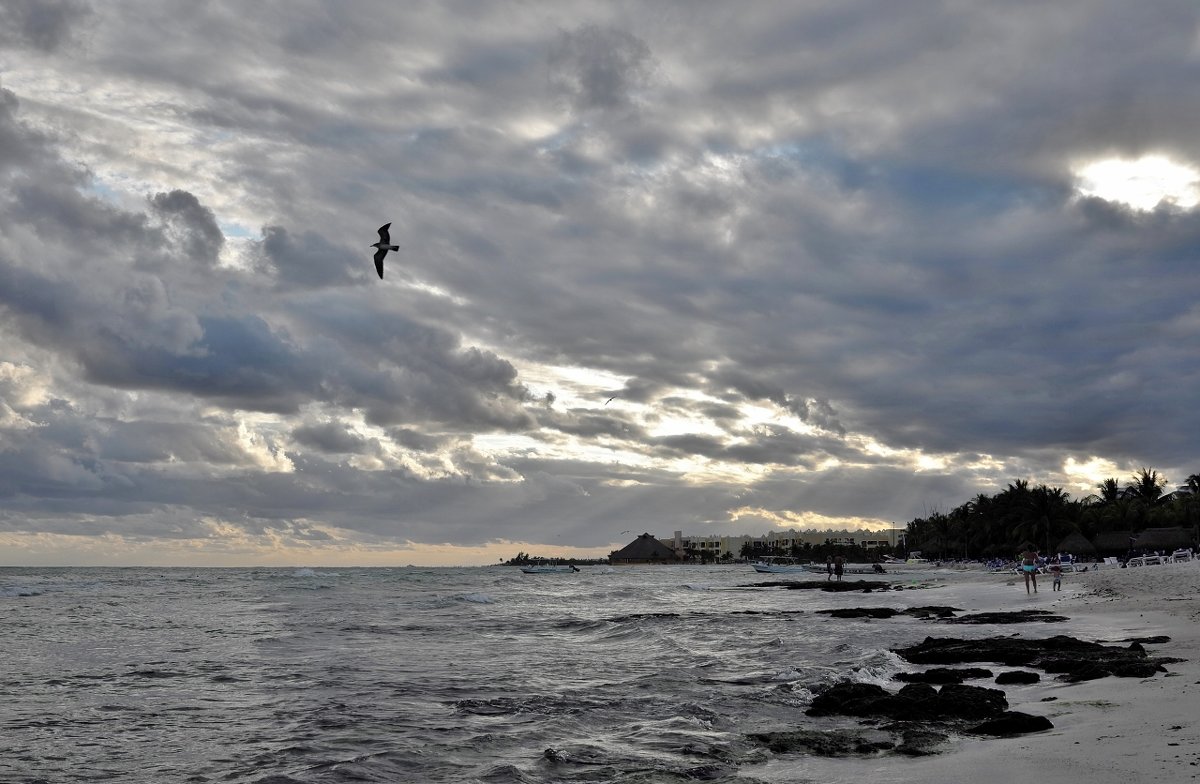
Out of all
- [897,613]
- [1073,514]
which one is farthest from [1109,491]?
[897,613]

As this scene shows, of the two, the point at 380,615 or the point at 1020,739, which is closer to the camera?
the point at 1020,739

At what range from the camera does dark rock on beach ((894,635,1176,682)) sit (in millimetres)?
15620

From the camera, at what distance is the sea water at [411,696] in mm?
12852

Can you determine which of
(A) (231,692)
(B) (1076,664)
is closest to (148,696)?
(A) (231,692)

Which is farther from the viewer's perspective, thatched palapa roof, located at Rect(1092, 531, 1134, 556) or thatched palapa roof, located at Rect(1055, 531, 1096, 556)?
thatched palapa roof, located at Rect(1055, 531, 1096, 556)

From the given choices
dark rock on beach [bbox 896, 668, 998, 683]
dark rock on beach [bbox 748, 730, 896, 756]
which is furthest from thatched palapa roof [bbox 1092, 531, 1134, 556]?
dark rock on beach [bbox 748, 730, 896, 756]

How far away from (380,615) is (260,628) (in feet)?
30.4

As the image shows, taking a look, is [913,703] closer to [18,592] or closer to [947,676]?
[947,676]

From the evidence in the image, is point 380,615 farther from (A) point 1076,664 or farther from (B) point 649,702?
(A) point 1076,664

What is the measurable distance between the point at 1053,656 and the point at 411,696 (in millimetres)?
13659

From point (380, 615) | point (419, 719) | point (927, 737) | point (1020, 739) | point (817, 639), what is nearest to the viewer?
point (1020, 739)

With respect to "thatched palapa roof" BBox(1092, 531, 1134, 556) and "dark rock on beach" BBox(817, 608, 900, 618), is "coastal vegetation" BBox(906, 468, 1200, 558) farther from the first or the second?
"dark rock on beach" BBox(817, 608, 900, 618)

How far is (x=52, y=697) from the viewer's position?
62.2ft

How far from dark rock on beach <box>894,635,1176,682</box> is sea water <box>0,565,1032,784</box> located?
1.42 metres
